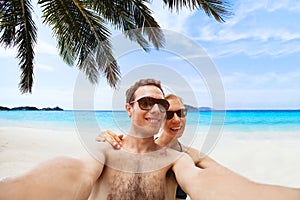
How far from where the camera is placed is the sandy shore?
13.6 ft

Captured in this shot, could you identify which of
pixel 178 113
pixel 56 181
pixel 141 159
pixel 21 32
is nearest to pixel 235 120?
pixel 178 113

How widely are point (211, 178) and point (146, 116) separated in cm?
45

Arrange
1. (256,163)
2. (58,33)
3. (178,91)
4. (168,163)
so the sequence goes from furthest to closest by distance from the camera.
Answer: (256,163) → (58,33) → (178,91) → (168,163)

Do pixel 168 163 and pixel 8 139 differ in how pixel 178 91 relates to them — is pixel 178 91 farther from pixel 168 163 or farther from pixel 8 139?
pixel 8 139

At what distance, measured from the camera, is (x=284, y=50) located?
4.00 meters

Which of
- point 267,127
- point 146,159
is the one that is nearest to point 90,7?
point 146,159

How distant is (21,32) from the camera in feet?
7.48

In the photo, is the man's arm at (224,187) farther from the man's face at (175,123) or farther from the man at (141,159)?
the man's face at (175,123)

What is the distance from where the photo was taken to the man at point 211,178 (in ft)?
5.01

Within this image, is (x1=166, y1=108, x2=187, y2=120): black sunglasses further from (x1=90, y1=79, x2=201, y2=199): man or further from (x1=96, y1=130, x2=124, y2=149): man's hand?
(x1=96, y1=130, x2=124, y2=149): man's hand

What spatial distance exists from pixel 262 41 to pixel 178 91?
2.52 metres

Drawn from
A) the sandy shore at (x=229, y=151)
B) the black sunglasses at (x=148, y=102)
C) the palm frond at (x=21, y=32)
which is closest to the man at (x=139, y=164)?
the black sunglasses at (x=148, y=102)

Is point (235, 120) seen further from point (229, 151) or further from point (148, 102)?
point (148, 102)

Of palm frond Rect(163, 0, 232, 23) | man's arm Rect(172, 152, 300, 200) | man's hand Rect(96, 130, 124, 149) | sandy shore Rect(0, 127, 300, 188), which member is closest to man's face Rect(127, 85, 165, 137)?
man's hand Rect(96, 130, 124, 149)
